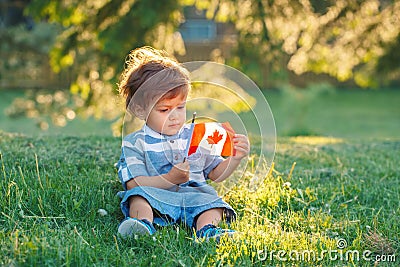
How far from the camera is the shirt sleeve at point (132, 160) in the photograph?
10.7 feet

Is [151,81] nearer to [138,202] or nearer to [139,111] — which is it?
[139,111]

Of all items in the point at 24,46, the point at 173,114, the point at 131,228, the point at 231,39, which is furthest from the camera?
the point at 24,46

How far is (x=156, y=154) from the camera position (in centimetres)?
332

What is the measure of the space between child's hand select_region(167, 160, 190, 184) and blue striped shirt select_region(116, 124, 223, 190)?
135 millimetres

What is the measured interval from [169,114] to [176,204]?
480 mm

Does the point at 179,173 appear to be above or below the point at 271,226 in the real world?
above

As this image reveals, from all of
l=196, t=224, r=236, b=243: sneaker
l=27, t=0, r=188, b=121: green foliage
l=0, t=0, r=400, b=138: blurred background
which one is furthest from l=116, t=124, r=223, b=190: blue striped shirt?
l=27, t=0, r=188, b=121: green foliage

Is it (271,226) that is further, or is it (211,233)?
(271,226)

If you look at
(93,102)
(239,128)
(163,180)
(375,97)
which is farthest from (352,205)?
(375,97)

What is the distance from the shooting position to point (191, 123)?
3.29m

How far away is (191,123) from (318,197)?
1056mm

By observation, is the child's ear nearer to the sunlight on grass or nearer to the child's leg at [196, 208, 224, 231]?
the child's leg at [196, 208, 224, 231]

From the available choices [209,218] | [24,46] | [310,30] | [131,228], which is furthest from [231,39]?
[24,46]

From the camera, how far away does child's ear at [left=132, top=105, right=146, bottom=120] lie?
3.30 meters
